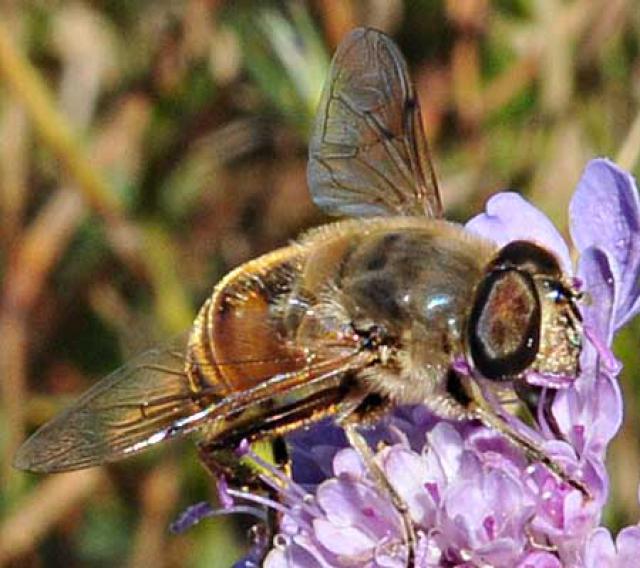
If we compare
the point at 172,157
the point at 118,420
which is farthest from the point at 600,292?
the point at 172,157

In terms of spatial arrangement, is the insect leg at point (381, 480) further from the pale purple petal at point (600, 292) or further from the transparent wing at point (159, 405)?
the pale purple petal at point (600, 292)

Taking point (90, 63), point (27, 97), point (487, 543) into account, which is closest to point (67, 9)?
point (90, 63)

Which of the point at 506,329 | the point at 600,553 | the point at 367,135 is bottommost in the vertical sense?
the point at 600,553

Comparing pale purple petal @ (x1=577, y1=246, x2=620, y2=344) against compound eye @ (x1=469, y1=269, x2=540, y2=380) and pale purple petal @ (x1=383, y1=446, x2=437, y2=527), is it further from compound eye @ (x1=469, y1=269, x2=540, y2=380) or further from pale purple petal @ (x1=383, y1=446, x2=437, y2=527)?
pale purple petal @ (x1=383, y1=446, x2=437, y2=527)

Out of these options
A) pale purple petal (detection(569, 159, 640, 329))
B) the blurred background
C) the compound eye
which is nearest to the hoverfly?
the compound eye

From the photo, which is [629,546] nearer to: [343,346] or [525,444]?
[525,444]

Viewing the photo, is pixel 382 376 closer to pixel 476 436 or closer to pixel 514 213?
pixel 476 436
